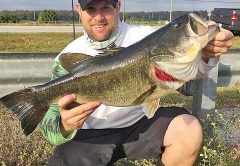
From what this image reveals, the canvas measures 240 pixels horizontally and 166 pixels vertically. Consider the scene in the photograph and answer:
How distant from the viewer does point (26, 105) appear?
354cm

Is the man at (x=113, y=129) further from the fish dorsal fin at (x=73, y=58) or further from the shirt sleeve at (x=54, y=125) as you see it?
the fish dorsal fin at (x=73, y=58)

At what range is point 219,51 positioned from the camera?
3434 mm

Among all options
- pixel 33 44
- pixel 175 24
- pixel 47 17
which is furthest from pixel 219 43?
pixel 47 17

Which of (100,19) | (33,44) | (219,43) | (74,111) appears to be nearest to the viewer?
(219,43)

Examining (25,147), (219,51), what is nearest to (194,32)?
(219,51)

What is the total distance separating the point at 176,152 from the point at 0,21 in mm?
53623

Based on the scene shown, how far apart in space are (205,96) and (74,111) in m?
1.87

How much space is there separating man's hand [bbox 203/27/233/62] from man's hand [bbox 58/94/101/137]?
885mm

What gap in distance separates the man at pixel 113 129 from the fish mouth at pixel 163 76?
0.95 m

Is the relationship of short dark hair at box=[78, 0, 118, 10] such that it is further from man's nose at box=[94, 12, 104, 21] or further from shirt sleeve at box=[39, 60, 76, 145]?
shirt sleeve at box=[39, 60, 76, 145]

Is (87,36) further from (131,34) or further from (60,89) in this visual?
(60,89)

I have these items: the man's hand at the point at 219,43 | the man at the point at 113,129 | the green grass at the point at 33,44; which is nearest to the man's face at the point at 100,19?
the man at the point at 113,129

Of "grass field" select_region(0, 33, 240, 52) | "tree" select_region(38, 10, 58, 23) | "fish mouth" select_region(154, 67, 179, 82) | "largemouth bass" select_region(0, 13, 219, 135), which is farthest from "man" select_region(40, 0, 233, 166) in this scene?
"tree" select_region(38, 10, 58, 23)

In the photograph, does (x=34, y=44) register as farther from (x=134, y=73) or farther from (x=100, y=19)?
(x=134, y=73)
